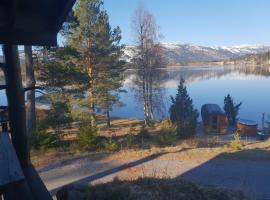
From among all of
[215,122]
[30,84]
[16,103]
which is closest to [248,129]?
[215,122]

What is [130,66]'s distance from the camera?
3089cm

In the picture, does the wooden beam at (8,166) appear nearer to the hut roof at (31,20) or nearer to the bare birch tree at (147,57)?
the hut roof at (31,20)

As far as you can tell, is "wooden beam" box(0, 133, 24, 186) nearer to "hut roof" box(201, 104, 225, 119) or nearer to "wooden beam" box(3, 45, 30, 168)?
"wooden beam" box(3, 45, 30, 168)

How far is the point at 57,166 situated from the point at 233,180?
5.11m

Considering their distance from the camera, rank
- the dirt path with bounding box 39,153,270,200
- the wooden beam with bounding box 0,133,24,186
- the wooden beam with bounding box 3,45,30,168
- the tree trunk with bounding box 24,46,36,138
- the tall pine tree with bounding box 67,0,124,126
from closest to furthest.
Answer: the wooden beam with bounding box 0,133,24,186 → the wooden beam with bounding box 3,45,30,168 → the dirt path with bounding box 39,153,270,200 → the tree trunk with bounding box 24,46,36,138 → the tall pine tree with bounding box 67,0,124,126

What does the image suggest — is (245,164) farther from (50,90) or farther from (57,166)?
(50,90)

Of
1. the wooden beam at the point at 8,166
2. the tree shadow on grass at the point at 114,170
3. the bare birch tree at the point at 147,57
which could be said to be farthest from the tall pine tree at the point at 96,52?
the wooden beam at the point at 8,166

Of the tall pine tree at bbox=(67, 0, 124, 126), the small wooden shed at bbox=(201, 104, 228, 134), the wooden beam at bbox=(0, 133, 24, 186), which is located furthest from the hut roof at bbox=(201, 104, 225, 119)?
the wooden beam at bbox=(0, 133, 24, 186)

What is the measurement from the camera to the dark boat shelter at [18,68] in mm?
2773

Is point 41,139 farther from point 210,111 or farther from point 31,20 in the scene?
point 210,111

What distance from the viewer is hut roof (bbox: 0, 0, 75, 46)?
12.9 ft

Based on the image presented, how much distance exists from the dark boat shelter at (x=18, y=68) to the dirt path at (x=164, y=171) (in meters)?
3.96

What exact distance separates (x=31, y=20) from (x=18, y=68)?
43.9 inches

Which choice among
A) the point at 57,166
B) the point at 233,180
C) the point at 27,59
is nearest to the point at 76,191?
the point at 233,180
